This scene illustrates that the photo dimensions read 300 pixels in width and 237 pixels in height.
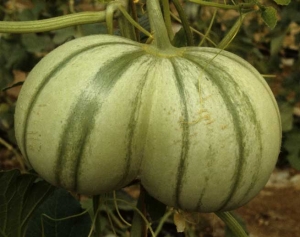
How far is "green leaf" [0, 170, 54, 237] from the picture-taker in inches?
45.7

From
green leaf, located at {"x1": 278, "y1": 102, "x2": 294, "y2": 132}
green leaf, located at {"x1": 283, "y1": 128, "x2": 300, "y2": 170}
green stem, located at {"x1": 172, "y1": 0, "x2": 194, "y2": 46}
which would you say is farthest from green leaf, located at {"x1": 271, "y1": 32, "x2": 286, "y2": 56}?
green stem, located at {"x1": 172, "y1": 0, "x2": 194, "y2": 46}

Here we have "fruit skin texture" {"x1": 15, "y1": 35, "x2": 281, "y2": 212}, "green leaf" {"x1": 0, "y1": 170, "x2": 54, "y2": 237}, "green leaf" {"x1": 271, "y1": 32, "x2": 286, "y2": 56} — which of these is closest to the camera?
"fruit skin texture" {"x1": 15, "y1": 35, "x2": 281, "y2": 212}

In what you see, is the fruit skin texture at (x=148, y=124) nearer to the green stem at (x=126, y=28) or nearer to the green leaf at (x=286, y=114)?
the green stem at (x=126, y=28)

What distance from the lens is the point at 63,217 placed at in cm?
122

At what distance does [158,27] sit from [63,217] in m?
0.45

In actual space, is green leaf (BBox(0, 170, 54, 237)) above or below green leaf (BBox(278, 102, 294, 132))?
above

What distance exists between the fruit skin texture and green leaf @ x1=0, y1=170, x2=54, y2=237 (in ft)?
0.76

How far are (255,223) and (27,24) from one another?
72.2 inches

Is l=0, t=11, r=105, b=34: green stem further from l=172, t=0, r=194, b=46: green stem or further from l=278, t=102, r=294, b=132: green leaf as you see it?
l=278, t=102, r=294, b=132: green leaf

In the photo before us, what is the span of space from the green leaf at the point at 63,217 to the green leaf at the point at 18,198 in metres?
0.04

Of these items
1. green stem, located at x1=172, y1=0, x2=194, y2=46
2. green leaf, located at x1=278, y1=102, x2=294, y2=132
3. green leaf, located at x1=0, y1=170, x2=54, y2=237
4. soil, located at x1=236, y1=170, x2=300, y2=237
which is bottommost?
soil, located at x1=236, y1=170, x2=300, y2=237

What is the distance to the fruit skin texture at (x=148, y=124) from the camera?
34.5 inches

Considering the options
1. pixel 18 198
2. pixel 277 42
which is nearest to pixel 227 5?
pixel 18 198

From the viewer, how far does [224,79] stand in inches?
35.9
